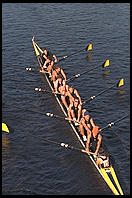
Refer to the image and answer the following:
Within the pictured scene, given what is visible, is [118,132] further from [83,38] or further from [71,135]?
[83,38]

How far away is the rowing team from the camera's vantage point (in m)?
27.5

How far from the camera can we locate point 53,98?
36.4 meters

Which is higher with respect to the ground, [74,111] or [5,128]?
[74,111]

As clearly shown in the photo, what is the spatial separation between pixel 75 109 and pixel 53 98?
492 cm

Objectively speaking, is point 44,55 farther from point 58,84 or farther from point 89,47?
point 89,47

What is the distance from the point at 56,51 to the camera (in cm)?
4528

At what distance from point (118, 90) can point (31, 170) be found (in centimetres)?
1307

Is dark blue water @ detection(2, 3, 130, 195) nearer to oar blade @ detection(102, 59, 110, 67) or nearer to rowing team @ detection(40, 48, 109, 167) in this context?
oar blade @ detection(102, 59, 110, 67)

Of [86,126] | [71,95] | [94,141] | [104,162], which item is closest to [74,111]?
[71,95]

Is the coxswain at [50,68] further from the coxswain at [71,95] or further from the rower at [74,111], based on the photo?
the rower at [74,111]

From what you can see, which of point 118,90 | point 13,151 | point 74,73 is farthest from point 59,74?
point 13,151

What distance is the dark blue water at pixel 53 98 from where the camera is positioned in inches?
1077

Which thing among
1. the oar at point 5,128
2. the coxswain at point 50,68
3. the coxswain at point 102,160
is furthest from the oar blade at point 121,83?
the oar at point 5,128

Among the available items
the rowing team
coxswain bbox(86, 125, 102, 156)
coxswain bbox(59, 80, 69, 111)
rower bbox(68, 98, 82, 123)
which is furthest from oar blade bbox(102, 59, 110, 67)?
coxswain bbox(86, 125, 102, 156)
